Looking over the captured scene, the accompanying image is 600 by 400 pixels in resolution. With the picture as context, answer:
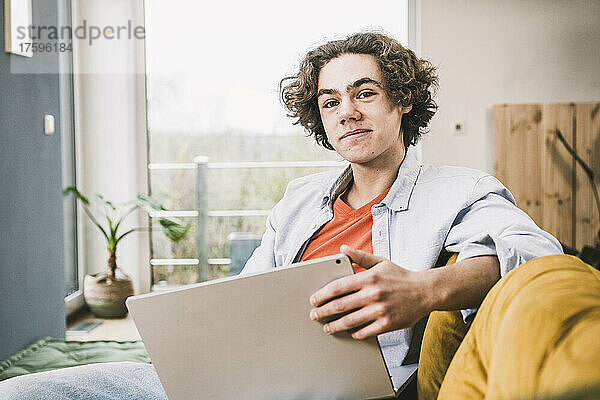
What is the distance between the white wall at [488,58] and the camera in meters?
4.57

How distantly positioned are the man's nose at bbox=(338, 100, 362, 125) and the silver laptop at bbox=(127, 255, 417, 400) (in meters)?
0.74

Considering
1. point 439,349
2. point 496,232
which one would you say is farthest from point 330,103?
point 439,349

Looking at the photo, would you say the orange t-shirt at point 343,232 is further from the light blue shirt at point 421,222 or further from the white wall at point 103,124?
the white wall at point 103,124

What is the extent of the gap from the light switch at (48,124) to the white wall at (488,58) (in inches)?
93.8

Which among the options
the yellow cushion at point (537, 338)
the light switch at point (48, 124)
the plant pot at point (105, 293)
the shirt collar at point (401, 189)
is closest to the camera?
the yellow cushion at point (537, 338)

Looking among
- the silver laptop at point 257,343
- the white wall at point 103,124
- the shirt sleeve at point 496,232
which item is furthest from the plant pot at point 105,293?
the silver laptop at point 257,343

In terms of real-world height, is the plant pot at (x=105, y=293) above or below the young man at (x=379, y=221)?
below

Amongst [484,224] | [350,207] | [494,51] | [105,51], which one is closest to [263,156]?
[105,51]

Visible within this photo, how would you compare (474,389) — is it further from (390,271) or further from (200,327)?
(200,327)

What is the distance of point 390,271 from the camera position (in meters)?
1.00

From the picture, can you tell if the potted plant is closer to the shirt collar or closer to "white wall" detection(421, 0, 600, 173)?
"white wall" detection(421, 0, 600, 173)

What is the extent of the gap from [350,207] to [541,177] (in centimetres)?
316

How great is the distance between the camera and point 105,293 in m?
4.29

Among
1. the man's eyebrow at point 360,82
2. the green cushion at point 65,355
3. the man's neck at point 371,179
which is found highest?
the man's eyebrow at point 360,82
